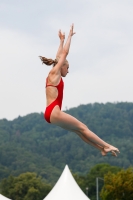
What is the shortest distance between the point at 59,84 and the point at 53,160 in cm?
18238

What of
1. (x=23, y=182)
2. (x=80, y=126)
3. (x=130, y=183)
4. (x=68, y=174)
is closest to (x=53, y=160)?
(x=23, y=182)

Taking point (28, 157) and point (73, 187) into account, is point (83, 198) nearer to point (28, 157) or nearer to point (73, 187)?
point (73, 187)

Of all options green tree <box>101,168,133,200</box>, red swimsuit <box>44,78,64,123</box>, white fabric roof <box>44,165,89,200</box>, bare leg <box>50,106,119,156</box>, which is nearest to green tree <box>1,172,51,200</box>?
green tree <box>101,168,133,200</box>

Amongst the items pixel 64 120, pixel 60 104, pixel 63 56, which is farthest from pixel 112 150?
pixel 63 56

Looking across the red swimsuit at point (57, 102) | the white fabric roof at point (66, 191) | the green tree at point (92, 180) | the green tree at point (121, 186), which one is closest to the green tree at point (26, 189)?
the green tree at point (92, 180)

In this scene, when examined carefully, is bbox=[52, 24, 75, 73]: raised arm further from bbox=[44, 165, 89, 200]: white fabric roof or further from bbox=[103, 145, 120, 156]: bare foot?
bbox=[44, 165, 89, 200]: white fabric roof

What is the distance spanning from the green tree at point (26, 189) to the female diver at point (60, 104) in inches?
3646

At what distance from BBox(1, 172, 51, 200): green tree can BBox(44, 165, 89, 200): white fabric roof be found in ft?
222

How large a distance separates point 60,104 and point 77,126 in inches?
19.1

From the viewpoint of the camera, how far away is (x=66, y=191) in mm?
35750

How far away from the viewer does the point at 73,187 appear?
36156 millimetres

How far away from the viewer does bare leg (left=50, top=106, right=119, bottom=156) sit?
1224 centimetres

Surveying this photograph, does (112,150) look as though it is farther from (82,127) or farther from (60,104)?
(60,104)

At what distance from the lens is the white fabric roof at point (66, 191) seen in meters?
34.9
